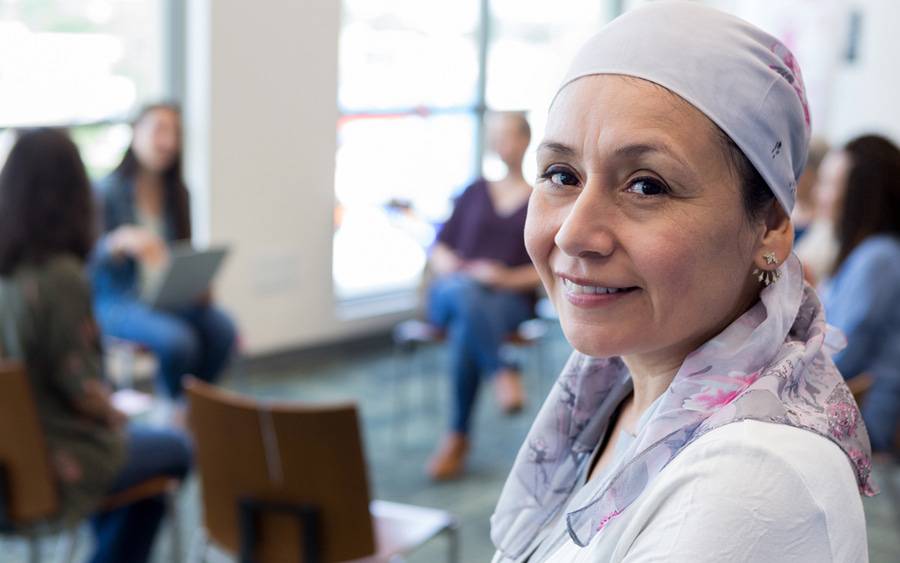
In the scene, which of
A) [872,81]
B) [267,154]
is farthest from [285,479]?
[872,81]

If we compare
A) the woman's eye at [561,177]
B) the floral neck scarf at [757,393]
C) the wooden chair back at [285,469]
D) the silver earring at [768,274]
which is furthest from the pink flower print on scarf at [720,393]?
the wooden chair back at [285,469]

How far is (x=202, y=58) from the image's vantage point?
5234 millimetres

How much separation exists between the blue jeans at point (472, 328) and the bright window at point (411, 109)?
911 millimetres

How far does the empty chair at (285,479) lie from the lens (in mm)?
2383

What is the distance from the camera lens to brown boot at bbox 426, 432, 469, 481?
4.46 metres

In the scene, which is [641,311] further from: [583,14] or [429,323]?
[583,14]

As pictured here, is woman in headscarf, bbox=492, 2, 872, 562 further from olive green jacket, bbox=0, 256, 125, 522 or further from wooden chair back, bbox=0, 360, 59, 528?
olive green jacket, bbox=0, 256, 125, 522

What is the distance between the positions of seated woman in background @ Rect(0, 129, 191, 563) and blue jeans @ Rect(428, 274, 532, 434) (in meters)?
1.84

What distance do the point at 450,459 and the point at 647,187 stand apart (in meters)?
3.66

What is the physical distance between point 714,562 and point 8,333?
7.97 feet

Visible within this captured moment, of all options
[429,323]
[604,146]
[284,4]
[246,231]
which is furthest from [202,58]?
[604,146]

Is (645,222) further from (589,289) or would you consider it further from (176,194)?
(176,194)

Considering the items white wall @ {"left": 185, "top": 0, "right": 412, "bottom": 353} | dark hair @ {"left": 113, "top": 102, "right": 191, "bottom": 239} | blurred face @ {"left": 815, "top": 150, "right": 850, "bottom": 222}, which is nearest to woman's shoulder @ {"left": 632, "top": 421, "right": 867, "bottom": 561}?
blurred face @ {"left": 815, "top": 150, "right": 850, "bottom": 222}

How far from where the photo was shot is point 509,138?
15.7 ft
